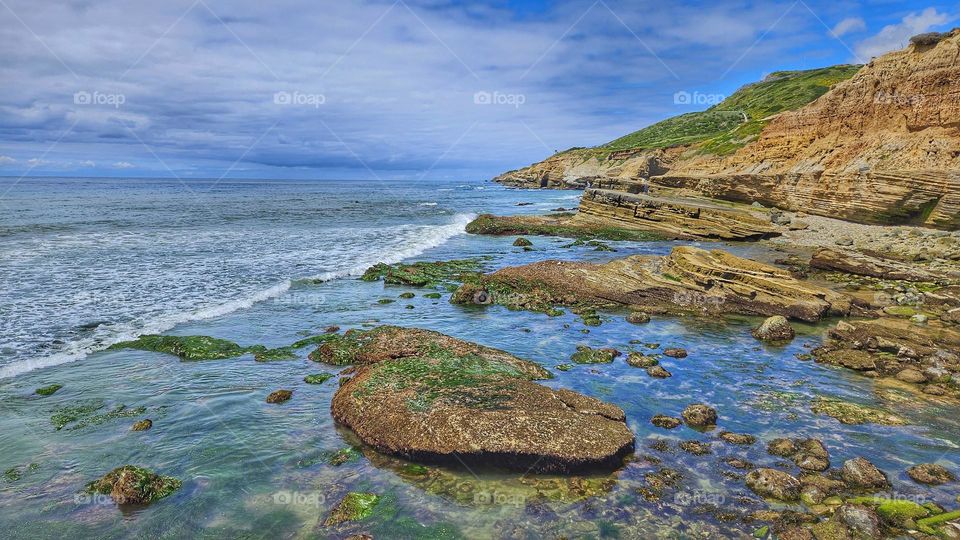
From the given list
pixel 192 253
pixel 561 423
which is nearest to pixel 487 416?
pixel 561 423

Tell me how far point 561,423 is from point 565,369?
531cm

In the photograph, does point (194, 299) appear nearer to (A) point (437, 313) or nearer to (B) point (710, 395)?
(A) point (437, 313)

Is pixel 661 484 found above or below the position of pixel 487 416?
below

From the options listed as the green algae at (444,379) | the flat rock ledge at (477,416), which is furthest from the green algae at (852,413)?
the green algae at (444,379)

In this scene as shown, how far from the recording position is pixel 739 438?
12266 mm

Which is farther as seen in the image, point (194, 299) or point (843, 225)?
point (843, 225)

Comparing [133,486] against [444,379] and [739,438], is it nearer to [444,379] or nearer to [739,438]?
[444,379]

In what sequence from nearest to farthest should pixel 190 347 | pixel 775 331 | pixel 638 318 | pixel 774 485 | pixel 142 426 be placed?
pixel 774 485 → pixel 142 426 → pixel 190 347 → pixel 775 331 → pixel 638 318

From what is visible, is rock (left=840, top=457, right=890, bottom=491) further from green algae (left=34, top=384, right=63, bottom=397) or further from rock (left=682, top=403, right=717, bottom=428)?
green algae (left=34, top=384, right=63, bottom=397)

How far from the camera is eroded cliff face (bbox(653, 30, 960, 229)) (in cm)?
3572

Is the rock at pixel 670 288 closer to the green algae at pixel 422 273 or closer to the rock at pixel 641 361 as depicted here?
the green algae at pixel 422 273

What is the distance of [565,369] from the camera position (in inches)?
671
